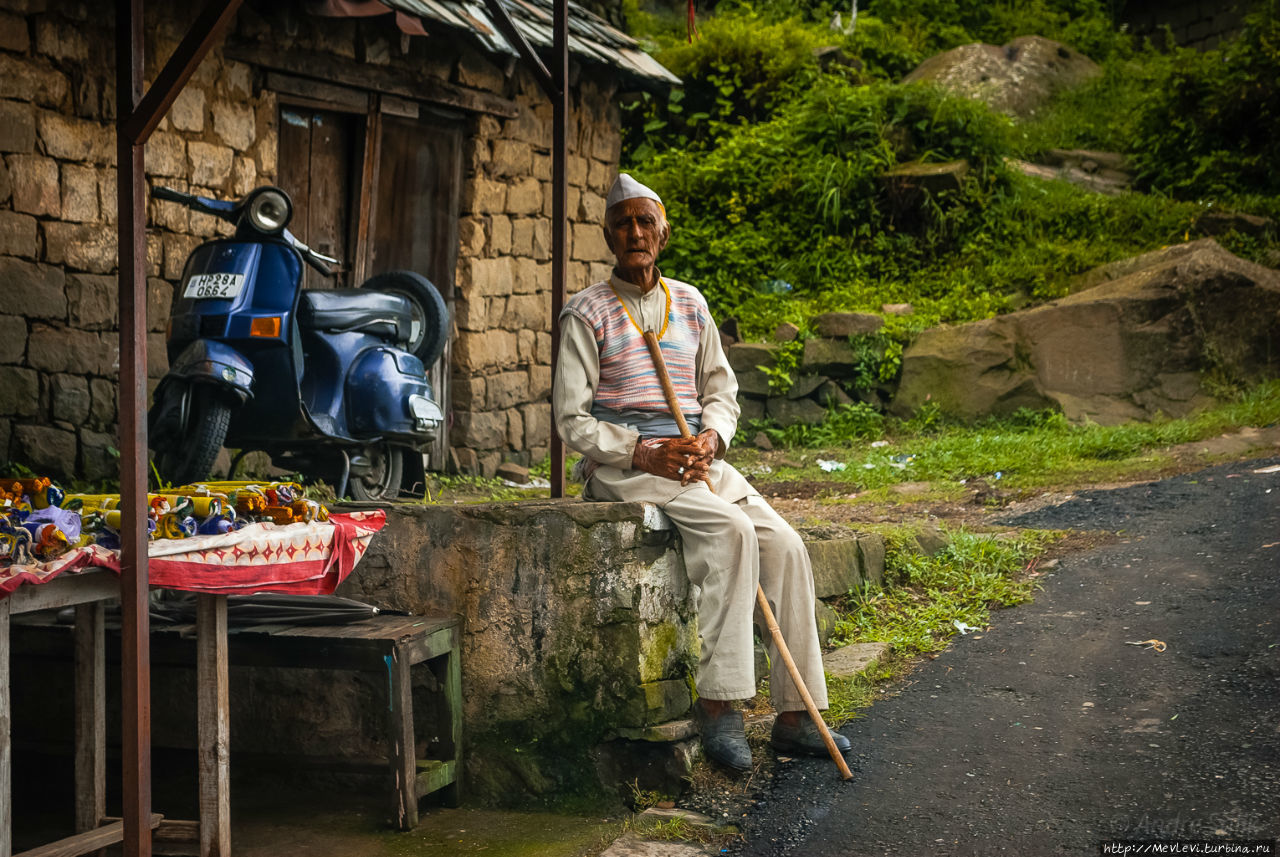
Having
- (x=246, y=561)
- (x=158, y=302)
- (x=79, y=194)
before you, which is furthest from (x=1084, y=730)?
(x=79, y=194)

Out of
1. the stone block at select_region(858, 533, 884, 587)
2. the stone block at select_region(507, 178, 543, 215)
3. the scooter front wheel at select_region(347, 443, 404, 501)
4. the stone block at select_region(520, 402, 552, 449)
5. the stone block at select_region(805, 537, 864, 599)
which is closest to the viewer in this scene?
the stone block at select_region(805, 537, 864, 599)

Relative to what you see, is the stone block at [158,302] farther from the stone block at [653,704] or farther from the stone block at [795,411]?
the stone block at [795,411]

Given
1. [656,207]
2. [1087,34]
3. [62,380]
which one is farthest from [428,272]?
[1087,34]

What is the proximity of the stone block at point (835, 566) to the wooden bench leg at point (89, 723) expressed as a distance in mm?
2735

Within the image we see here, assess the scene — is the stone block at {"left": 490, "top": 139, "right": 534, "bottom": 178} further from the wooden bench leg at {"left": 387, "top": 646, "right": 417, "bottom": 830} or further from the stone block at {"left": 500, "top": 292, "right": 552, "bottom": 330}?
the wooden bench leg at {"left": 387, "top": 646, "right": 417, "bottom": 830}

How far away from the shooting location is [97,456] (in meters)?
6.18

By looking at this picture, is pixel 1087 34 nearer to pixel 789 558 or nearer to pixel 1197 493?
pixel 1197 493

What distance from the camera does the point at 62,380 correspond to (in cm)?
601

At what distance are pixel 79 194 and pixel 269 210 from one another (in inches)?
47.7

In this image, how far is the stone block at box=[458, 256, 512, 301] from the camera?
8227mm

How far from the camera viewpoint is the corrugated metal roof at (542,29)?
7.16m

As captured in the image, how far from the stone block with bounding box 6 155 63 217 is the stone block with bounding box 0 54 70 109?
290 mm

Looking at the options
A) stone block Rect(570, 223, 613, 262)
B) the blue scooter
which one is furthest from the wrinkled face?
stone block Rect(570, 223, 613, 262)

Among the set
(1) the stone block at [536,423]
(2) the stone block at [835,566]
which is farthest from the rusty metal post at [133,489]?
(1) the stone block at [536,423]
